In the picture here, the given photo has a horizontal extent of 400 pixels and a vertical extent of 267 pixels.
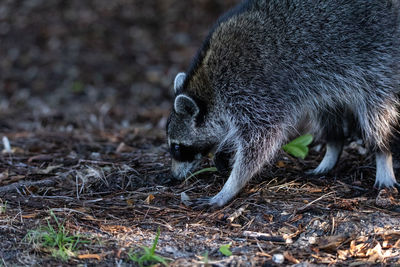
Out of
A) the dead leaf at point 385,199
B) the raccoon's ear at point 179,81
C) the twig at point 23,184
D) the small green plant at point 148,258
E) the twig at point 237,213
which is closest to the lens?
the small green plant at point 148,258

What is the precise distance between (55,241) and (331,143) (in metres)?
3.07

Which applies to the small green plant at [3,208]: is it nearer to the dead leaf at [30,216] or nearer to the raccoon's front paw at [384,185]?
the dead leaf at [30,216]

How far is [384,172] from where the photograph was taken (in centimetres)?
471

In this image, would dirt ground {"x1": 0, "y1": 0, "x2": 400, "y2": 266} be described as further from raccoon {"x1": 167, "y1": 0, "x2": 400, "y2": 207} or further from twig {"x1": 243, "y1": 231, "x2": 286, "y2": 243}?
raccoon {"x1": 167, "y1": 0, "x2": 400, "y2": 207}

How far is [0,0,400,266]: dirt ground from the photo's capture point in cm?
334

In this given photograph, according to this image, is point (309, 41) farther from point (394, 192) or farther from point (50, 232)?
point (50, 232)

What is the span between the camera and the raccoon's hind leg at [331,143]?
512 cm

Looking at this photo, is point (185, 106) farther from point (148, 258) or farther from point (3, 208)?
point (148, 258)

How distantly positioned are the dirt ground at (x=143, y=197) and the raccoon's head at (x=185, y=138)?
0.16m

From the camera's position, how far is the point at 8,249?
3.30 m

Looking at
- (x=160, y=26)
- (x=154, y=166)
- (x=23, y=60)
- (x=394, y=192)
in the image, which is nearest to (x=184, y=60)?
(x=160, y=26)

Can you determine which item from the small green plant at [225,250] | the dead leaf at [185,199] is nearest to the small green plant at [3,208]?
the dead leaf at [185,199]

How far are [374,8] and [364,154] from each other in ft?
5.24

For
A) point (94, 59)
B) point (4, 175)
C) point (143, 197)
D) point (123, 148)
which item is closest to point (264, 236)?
point (143, 197)
